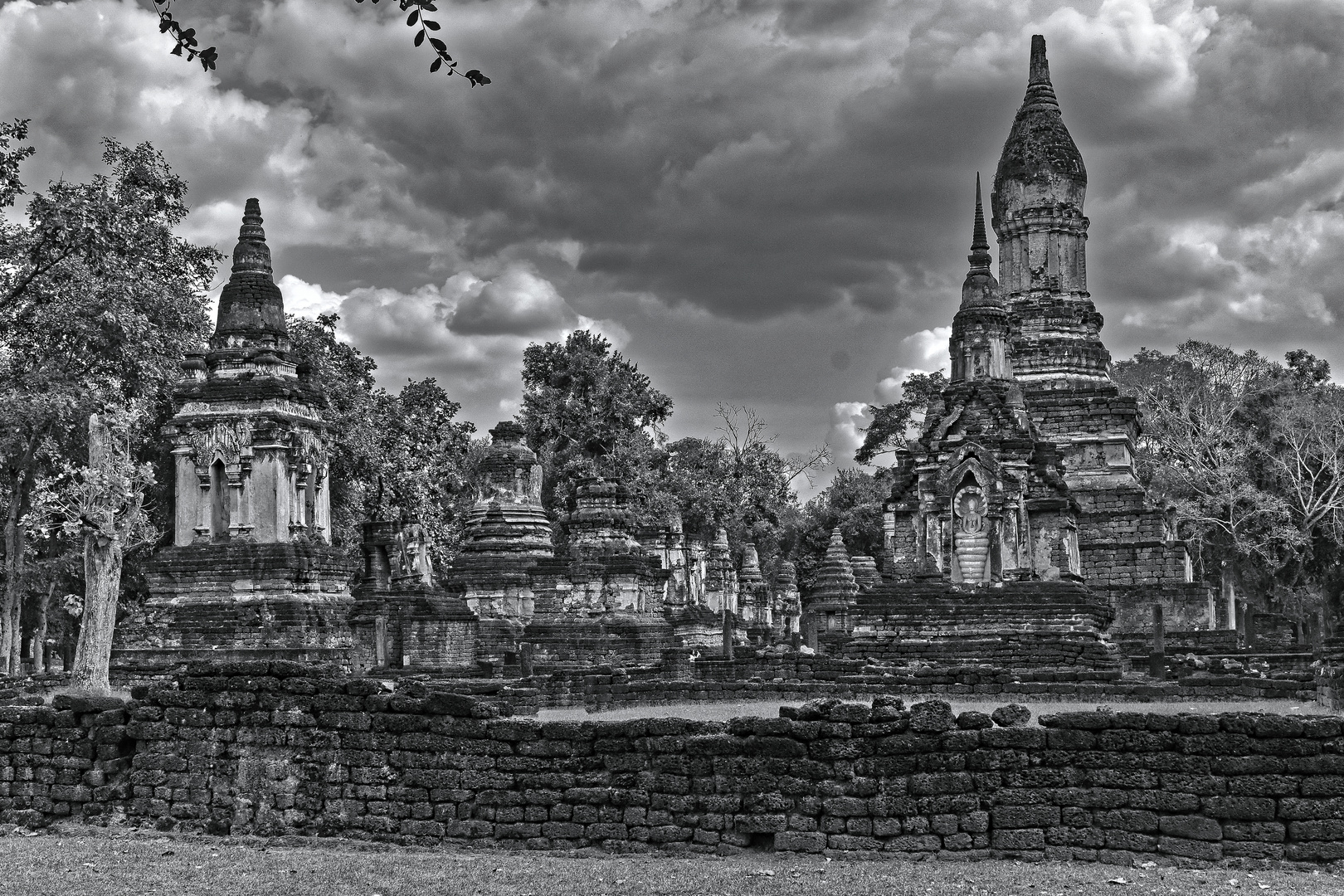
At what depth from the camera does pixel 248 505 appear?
2802 centimetres

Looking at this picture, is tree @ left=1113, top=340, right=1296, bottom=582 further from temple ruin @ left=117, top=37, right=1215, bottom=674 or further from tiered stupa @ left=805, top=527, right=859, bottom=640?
tiered stupa @ left=805, top=527, right=859, bottom=640

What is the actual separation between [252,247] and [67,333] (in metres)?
4.16

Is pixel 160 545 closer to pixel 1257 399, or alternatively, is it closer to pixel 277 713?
pixel 277 713

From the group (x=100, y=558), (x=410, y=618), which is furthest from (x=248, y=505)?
(x=100, y=558)

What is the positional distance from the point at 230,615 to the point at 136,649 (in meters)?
1.70

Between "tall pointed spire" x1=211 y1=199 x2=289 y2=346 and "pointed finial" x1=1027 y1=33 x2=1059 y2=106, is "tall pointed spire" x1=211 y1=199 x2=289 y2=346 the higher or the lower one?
the lower one

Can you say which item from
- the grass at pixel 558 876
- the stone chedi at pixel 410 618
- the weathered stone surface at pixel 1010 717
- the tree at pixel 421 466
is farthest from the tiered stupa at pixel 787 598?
the grass at pixel 558 876

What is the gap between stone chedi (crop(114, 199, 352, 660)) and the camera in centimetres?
2630

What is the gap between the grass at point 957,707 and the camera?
1695 centimetres

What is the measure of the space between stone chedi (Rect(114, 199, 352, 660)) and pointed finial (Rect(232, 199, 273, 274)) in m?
0.03

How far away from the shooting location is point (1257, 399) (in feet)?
140

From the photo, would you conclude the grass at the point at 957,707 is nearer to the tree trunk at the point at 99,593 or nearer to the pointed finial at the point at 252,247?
the tree trunk at the point at 99,593

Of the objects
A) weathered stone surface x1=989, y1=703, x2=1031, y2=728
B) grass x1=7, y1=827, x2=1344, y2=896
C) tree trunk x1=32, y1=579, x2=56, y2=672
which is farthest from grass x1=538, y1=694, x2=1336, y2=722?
tree trunk x1=32, y1=579, x2=56, y2=672

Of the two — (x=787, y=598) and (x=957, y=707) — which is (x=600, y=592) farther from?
(x=787, y=598)
